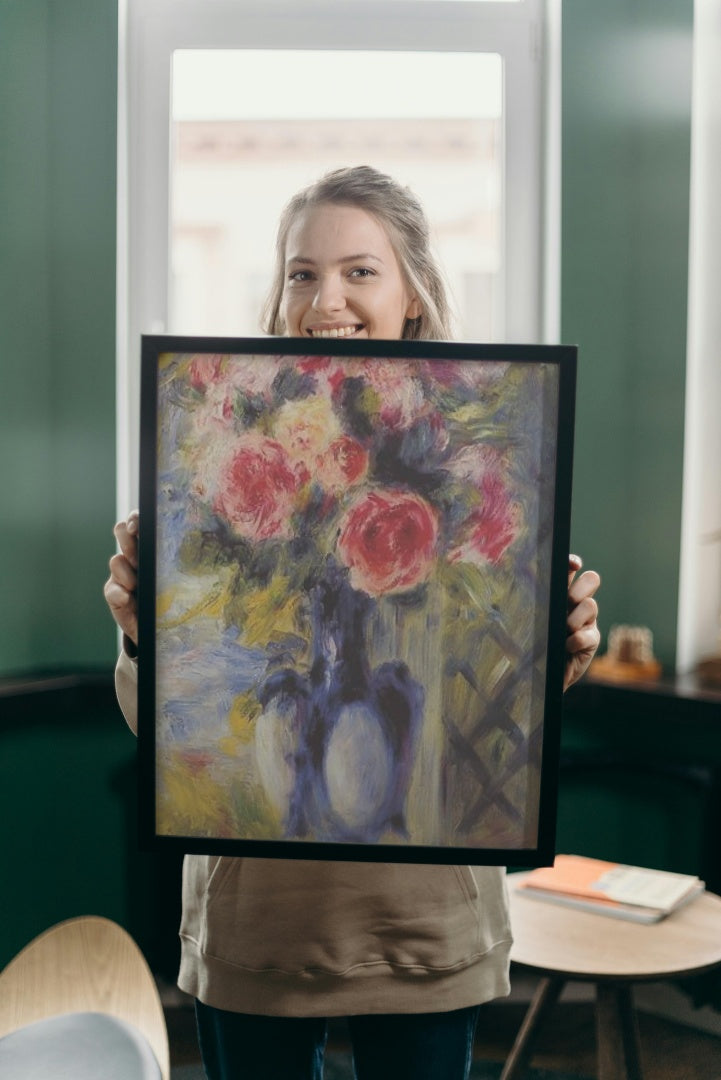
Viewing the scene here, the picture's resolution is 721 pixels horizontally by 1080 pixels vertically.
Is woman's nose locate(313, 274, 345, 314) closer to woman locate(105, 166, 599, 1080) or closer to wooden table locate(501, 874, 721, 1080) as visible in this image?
woman locate(105, 166, 599, 1080)

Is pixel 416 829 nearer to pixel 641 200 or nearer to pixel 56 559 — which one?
pixel 56 559

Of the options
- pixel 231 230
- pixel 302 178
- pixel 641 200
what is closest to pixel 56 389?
pixel 231 230

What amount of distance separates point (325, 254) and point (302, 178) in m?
1.61

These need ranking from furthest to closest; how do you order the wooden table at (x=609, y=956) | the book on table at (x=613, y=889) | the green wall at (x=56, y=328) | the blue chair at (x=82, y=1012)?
1. the green wall at (x=56, y=328)
2. the book on table at (x=613, y=889)
3. the wooden table at (x=609, y=956)
4. the blue chair at (x=82, y=1012)

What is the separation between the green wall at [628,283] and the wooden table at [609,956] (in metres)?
0.93

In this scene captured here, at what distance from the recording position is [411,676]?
100 centimetres

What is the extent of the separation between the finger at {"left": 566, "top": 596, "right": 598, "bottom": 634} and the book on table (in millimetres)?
1040

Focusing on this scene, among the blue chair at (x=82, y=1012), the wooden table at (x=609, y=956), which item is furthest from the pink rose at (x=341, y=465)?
the wooden table at (x=609, y=956)

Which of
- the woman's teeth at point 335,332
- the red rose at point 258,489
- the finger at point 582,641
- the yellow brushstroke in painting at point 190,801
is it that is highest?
the woman's teeth at point 335,332

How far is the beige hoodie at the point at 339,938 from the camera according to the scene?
1066mm

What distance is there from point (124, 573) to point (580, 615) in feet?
1.44

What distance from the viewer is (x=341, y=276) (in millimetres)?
1166

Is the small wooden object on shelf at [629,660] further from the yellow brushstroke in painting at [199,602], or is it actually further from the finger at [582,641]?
the yellow brushstroke in painting at [199,602]

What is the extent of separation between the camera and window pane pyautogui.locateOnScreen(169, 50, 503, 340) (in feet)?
8.67
